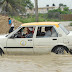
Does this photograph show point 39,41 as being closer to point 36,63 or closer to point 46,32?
point 46,32

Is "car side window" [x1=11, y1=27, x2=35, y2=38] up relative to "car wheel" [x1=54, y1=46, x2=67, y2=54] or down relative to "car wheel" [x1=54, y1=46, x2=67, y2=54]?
up

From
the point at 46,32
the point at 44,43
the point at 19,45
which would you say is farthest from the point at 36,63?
the point at 46,32

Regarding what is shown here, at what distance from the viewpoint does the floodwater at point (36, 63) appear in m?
6.10

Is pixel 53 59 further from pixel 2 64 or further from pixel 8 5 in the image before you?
pixel 8 5

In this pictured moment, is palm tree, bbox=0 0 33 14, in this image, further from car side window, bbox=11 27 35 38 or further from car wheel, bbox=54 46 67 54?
car wheel, bbox=54 46 67 54

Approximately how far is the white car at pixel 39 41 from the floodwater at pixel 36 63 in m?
0.22

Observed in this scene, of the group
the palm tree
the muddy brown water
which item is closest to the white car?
the muddy brown water

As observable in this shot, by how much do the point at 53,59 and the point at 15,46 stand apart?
1544 mm

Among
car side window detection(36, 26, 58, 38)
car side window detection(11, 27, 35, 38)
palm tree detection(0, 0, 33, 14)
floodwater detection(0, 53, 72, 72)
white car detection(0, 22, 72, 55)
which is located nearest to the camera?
floodwater detection(0, 53, 72, 72)

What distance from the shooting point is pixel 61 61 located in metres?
6.85

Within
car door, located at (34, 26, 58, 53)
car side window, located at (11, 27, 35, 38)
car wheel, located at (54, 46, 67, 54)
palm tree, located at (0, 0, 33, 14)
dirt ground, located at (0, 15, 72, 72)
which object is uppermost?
palm tree, located at (0, 0, 33, 14)

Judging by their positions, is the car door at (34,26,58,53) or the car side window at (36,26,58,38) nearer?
the car door at (34,26,58,53)

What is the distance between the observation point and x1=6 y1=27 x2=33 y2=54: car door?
7.33 meters

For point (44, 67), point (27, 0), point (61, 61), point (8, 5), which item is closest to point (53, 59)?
point (61, 61)
